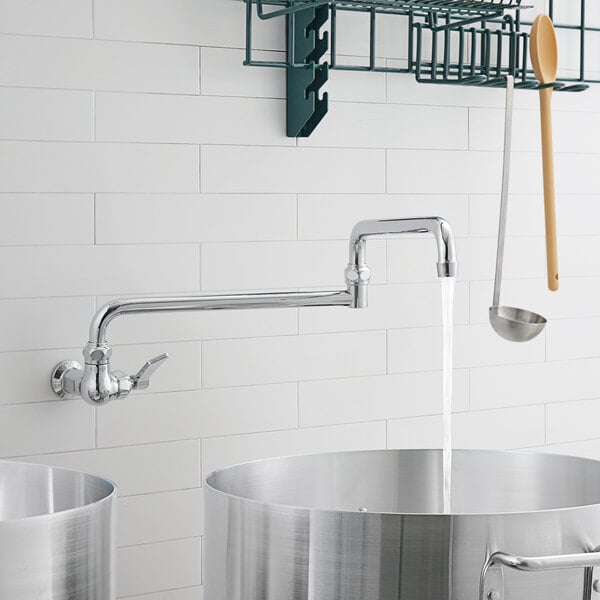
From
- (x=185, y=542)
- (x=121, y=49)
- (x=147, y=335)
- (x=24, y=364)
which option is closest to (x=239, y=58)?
(x=121, y=49)

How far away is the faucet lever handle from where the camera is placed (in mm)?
1424

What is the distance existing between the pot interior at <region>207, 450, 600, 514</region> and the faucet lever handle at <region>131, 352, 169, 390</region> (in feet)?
0.62

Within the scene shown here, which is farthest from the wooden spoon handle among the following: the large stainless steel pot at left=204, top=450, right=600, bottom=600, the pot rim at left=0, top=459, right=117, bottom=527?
the pot rim at left=0, top=459, right=117, bottom=527

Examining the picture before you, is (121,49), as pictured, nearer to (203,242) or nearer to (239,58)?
(239,58)

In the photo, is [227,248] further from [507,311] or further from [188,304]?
[507,311]

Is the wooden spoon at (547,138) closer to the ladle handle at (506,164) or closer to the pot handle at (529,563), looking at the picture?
the ladle handle at (506,164)

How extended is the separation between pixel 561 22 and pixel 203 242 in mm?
810

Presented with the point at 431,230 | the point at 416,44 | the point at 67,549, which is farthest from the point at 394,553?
the point at 416,44

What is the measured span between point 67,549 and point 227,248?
62 centimetres

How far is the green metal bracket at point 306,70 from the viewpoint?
5.05 ft

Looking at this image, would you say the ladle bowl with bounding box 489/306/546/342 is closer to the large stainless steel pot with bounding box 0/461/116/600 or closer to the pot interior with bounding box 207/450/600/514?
the pot interior with bounding box 207/450/600/514

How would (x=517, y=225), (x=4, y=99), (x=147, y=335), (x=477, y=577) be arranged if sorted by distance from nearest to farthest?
(x=477, y=577)
(x=4, y=99)
(x=147, y=335)
(x=517, y=225)

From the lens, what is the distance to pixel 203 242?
1594 millimetres

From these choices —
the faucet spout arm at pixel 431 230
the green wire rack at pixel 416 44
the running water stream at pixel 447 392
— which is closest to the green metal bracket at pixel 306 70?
the green wire rack at pixel 416 44
